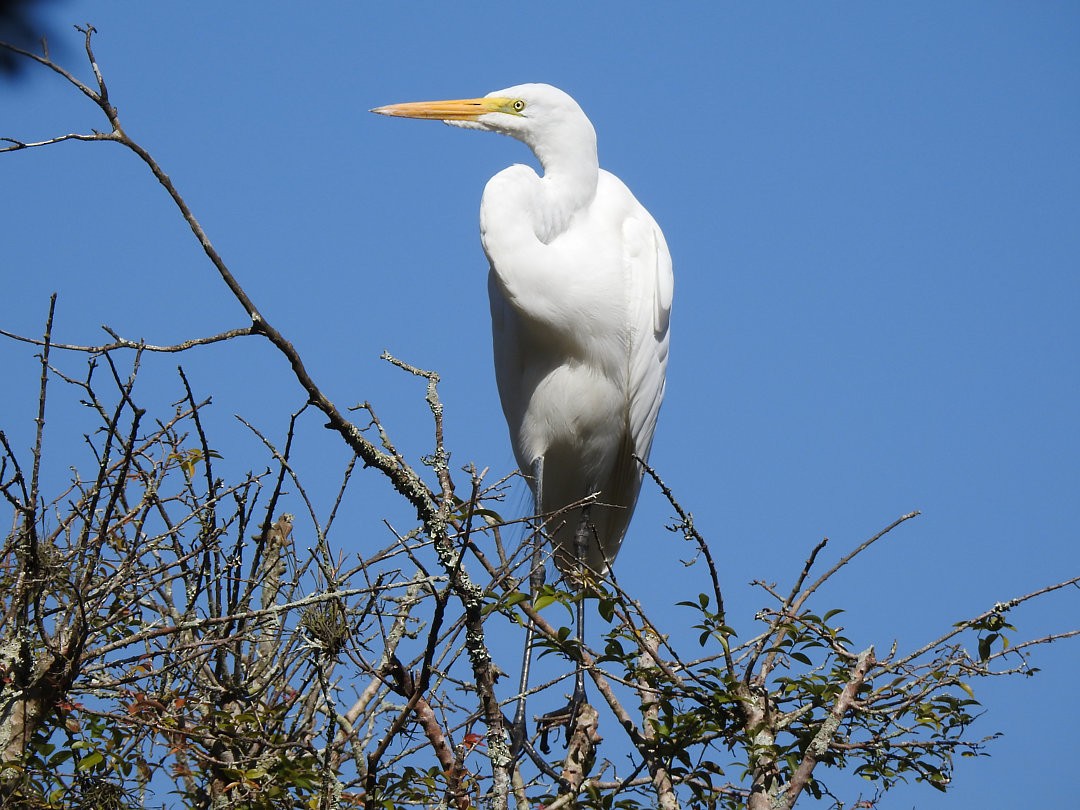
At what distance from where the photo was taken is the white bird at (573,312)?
180 inches

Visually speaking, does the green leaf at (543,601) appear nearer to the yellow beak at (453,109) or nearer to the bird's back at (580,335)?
the bird's back at (580,335)

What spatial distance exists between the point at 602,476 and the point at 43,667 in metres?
2.96

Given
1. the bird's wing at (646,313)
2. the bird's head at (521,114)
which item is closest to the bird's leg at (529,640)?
the bird's wing at (646,313)

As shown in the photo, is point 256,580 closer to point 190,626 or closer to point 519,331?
point 190,626

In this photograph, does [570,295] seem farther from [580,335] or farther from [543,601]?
[543,601]

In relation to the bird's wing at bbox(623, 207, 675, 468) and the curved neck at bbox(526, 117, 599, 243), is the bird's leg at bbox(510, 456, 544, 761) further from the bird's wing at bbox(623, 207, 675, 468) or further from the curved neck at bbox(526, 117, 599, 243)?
the curved neck at bbox(526, 117, 599, 243)

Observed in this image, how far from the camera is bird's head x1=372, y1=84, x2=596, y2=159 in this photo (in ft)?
15.8

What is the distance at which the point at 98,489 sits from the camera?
2346mm

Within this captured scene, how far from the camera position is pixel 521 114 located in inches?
191

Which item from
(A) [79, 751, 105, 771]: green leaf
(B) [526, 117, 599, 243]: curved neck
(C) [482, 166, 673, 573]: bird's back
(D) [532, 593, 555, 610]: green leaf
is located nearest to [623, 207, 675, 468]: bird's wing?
(C) [482, 166, 673, 573]: bird's back

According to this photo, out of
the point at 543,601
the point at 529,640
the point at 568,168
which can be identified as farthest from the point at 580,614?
the point at 543,601

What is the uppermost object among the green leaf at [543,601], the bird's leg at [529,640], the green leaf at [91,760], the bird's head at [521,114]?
the bird's head at [521,114]

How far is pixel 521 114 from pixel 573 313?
34.9 inches

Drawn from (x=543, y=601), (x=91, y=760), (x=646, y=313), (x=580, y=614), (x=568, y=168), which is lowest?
(x=91, y=760)
